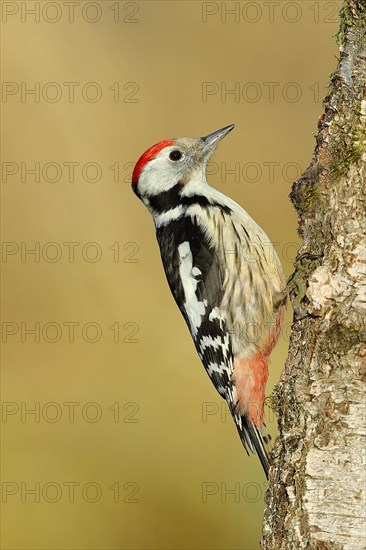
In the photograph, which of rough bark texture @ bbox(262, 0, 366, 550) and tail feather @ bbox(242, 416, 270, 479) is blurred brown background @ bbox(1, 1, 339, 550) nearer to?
tail feather @ bbox(242, 416, 270, 479)

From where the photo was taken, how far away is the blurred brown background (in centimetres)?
640

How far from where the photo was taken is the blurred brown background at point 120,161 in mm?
6402

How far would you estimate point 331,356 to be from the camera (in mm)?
2465

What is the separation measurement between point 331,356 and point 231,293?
4.90ft

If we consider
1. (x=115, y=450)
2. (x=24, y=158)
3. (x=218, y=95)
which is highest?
(x=218, y=95)

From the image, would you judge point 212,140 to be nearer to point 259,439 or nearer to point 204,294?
point 204,294

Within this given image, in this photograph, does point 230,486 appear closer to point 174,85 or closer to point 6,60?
point 174,85

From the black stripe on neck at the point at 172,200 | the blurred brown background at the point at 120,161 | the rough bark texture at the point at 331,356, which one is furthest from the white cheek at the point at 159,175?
the blurred brown background at the point at 120,161

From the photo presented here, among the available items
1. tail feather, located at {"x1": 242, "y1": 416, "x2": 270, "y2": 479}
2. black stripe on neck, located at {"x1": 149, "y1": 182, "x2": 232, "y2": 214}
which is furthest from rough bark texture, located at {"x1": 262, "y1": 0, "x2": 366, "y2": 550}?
black stripe on neck, located at {"x1": 149, "y1": 182, "x2": 232, "y2": 214}

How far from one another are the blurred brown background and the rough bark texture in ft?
11.7

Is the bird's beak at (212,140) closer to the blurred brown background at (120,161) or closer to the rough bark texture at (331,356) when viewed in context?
the rough bark texture at (331,356)

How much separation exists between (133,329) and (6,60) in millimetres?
2639

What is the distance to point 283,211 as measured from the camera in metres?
6.91

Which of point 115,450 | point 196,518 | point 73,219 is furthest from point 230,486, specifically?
point 73,219
